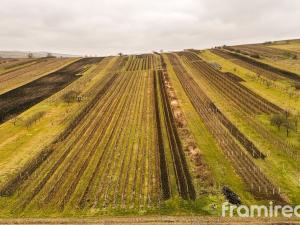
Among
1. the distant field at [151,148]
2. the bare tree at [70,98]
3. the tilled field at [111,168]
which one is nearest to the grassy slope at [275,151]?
the distant field at [151,148]

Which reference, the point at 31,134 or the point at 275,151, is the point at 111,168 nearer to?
the point at 275,151

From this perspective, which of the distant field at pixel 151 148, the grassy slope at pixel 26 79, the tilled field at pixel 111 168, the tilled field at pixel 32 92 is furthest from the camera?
the grassy slope at pixel 26 79

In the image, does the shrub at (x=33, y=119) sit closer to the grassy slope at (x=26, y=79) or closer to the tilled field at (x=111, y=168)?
the tilled field at (x=111, y=168)

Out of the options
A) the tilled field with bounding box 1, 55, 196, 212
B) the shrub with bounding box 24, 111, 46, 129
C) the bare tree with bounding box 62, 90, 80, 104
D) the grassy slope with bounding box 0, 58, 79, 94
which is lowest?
the tilled field with bounding box 1, 55, 196, 212

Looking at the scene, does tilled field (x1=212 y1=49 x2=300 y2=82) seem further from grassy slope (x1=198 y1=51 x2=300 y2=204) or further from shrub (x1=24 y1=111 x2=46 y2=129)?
shrub (x1=24 y1=111 x2=46 y2=129)

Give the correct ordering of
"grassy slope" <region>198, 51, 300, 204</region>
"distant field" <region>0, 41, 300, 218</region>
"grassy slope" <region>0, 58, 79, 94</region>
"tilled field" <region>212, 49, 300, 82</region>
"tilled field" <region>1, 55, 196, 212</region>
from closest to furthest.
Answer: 1. "distant field" <region>0, 41, 300, 218</region>
2. "tilled field" <region>1, 55, 196, 212</region>
3. "grassy slope" <region>198, 51, 300, 204</region>
4. "tilled field" <region>212, 49, 300, 82</region>
5. "grassy slope" <region>0, 58, 79, 94</region>

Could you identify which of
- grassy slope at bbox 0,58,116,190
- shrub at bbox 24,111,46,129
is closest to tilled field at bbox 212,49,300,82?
grassy slope at bbox 0,58,116,190

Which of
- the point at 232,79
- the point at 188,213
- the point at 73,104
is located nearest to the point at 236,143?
the point at 188,213
